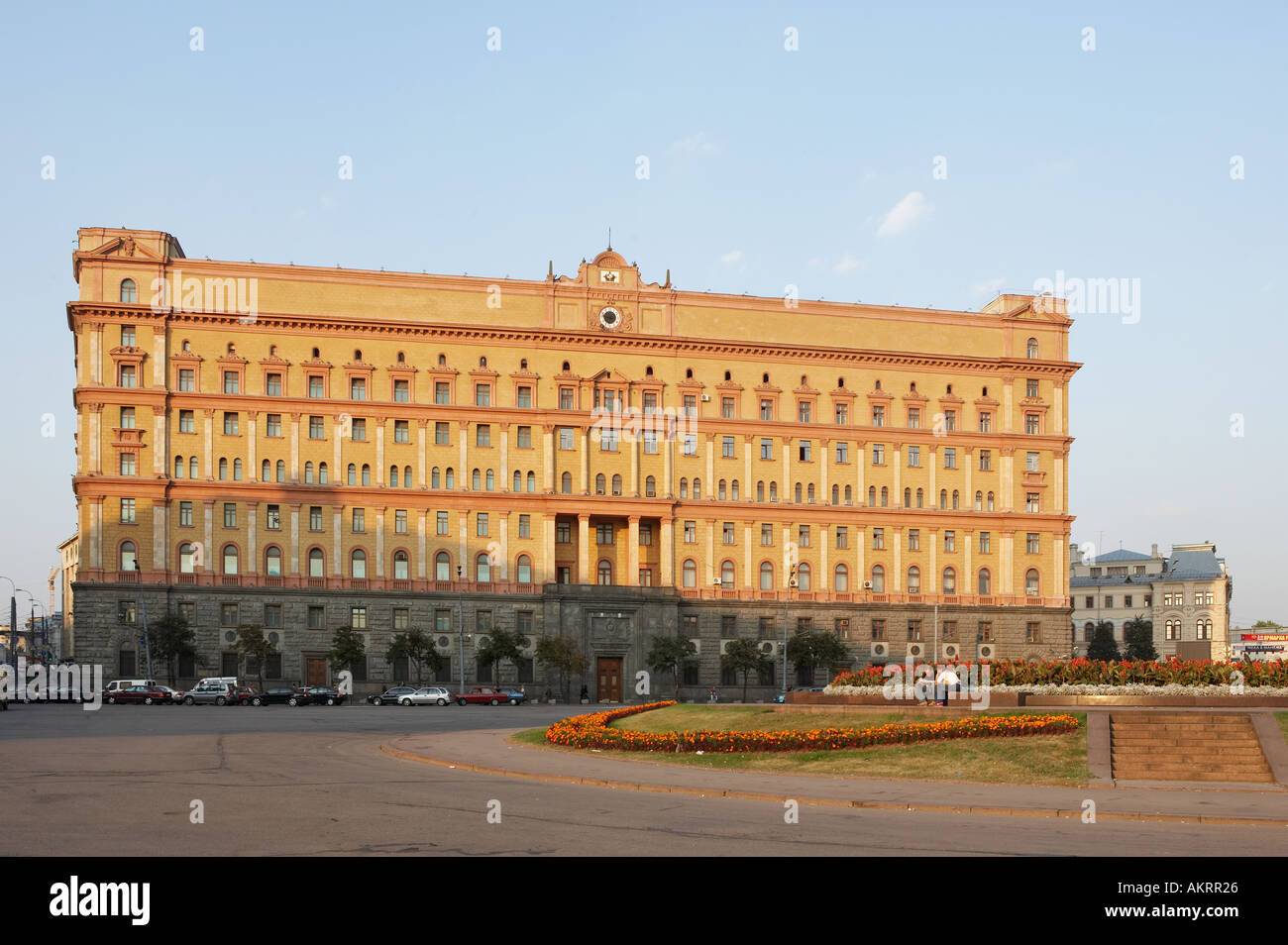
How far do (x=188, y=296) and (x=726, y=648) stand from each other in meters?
45.1

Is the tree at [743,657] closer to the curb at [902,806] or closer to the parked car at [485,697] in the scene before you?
the parked car at [485,697]

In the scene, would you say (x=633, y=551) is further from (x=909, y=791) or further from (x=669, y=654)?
(x=909, y=791)

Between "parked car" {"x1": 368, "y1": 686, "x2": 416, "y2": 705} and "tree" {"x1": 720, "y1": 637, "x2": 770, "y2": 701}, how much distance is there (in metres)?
22.9

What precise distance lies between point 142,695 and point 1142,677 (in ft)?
196

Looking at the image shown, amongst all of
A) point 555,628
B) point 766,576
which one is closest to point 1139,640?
point 766,576

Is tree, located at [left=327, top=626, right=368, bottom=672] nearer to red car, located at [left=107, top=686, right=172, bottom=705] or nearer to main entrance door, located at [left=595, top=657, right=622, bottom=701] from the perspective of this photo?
red car, located at [left=107, top=686, right=172, bottom=705]

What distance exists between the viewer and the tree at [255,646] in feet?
291

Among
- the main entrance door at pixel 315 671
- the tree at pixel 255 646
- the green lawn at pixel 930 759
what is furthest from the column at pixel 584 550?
the green lawn at pixel 930 759

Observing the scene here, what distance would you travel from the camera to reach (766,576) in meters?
102

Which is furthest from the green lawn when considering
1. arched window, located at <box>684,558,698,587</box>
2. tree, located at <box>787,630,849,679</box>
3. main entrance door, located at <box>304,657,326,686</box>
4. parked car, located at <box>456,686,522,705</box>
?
arched window, located at <box>684,558,698,587</box>

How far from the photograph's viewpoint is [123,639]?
294 feet

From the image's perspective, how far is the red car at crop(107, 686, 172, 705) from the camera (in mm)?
80125
